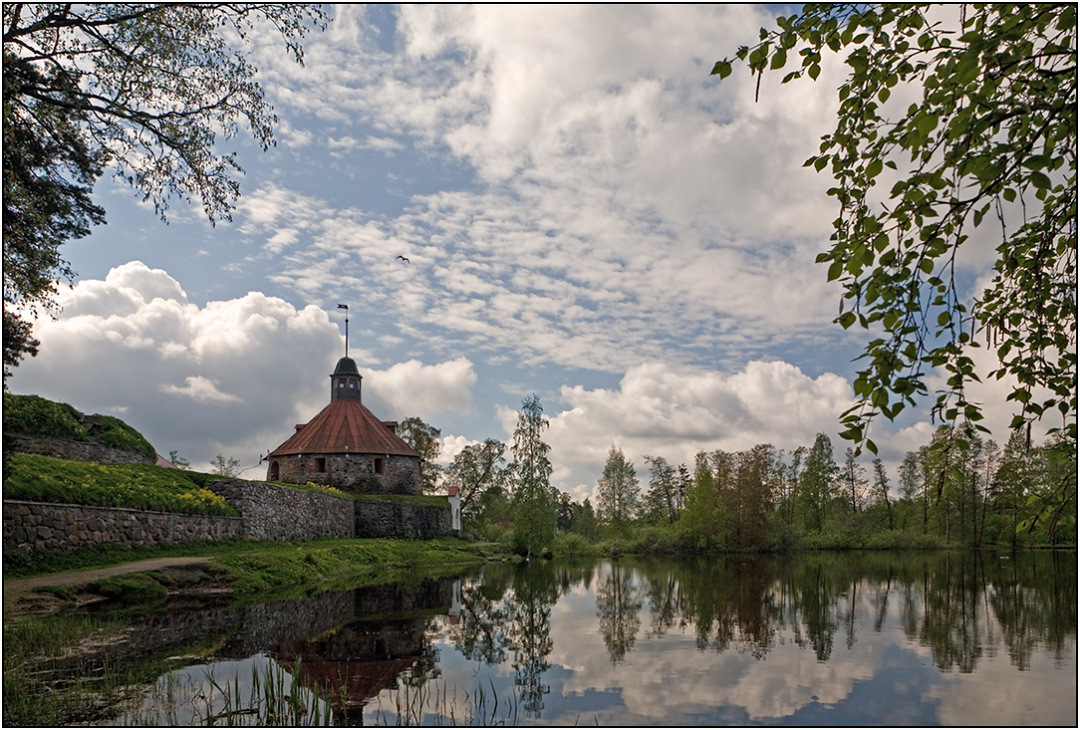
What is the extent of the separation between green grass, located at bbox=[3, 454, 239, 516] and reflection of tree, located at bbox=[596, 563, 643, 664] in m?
15.0

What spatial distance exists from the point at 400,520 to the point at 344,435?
26.9 ft

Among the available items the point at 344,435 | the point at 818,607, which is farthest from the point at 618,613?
the point at 344,435

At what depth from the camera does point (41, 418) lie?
2645 cm

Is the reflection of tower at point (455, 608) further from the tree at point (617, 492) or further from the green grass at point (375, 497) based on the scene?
the tree at point (617, 492)

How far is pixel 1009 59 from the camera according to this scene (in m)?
3.71

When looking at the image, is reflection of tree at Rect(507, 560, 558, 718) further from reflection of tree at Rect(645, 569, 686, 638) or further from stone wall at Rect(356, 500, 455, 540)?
stone wall at Rect(356, 500, 455, 540)

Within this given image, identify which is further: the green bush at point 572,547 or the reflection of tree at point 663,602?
the green bush at point 572,547

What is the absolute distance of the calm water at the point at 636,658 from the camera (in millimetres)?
8664

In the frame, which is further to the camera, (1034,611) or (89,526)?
(89,526)

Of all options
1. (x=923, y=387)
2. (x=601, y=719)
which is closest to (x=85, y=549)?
(x=601, y=719)

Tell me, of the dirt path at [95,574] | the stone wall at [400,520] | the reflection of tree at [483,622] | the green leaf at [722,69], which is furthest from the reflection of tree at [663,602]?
the stone wall at [400,520]

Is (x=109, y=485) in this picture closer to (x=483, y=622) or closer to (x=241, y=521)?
(x=241, y=521)

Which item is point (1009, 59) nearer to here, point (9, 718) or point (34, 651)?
point (9, 718)

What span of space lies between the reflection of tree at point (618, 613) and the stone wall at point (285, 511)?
48.7 feet
